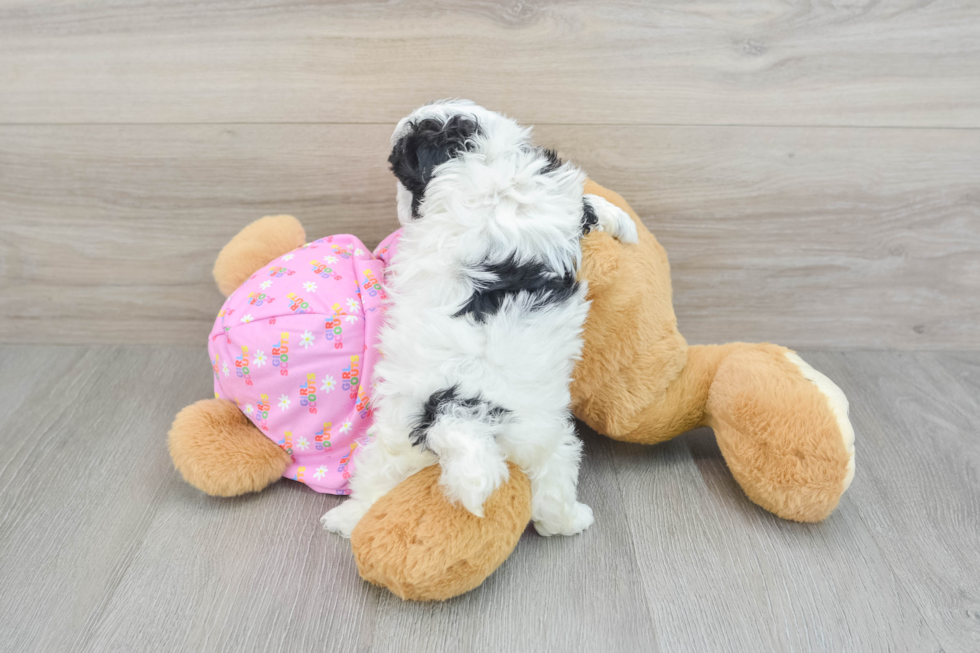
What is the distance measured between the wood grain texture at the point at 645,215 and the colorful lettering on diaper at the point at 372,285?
233 mm

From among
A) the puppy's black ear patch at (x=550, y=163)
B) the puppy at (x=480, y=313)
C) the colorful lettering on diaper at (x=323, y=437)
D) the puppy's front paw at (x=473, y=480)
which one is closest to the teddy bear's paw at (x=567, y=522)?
the puppy at (x=480, y=313)

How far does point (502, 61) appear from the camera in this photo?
34.7 inches

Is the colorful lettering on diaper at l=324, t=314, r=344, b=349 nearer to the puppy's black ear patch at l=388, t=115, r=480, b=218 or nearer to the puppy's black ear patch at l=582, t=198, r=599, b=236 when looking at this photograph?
the puppy's black ear patch at l=388, t=115, r=480, b=218

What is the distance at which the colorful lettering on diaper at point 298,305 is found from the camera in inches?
29.0

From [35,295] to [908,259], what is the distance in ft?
4.69

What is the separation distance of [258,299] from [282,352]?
80mm

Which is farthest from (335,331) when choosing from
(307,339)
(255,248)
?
(255,248)

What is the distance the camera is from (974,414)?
955 millimetres

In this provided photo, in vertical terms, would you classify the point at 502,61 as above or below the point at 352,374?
above

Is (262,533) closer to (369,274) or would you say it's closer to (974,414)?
(369,274)

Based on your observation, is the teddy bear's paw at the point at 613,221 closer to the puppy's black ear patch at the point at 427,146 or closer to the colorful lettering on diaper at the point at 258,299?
the puppy's black ear patch at the point at 427,146

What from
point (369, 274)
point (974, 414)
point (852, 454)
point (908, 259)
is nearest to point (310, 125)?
point (369, 274)

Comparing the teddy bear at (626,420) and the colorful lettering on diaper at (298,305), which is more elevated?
the colorful lettering on diaper at (298,305)

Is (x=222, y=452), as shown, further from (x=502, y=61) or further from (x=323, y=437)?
(x=502, y=61)
